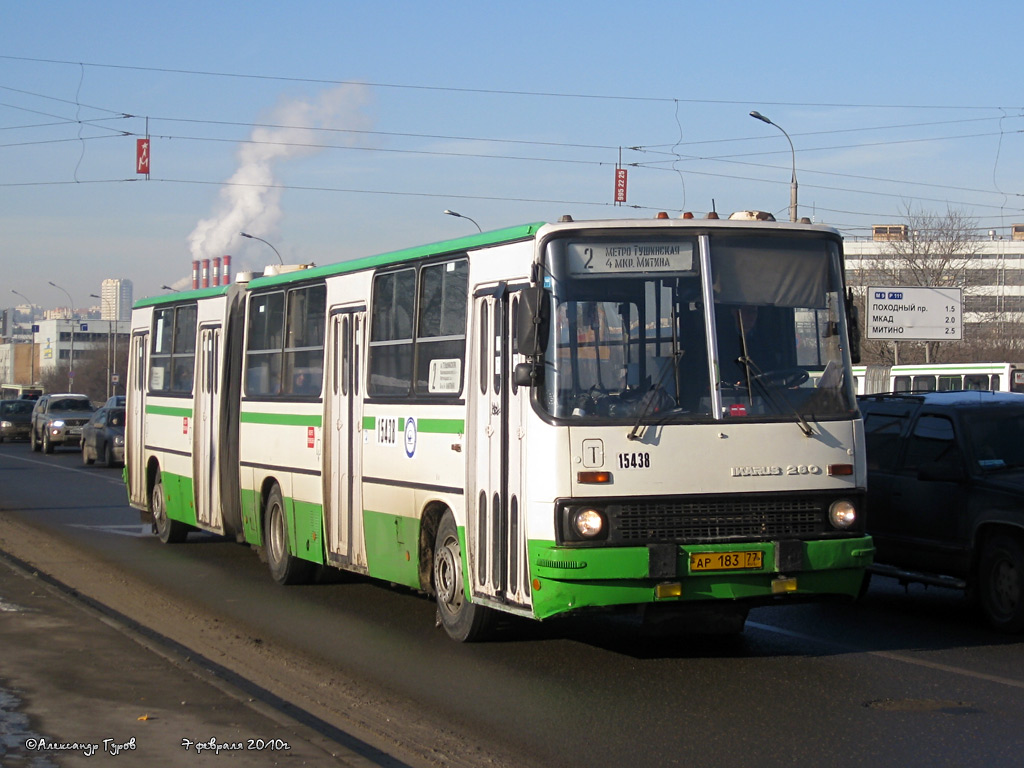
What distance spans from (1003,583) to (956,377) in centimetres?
2492

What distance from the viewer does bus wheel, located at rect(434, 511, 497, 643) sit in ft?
32.2

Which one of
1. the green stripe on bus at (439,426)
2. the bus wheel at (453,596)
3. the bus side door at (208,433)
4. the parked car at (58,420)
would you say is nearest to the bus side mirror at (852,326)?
the green stripe on bus at (439,426)

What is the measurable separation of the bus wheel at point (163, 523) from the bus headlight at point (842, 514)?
10.6 metres

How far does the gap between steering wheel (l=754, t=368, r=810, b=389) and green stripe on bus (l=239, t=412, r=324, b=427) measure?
5021 mm

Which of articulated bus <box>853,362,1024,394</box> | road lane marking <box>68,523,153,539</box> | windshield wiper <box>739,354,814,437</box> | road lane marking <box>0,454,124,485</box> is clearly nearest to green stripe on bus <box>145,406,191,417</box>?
road lane marking <box>68,523,153,539</box>

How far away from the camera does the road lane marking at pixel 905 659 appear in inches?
334

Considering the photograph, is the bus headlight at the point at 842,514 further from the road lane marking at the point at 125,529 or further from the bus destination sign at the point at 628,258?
the road lane marking at the point at 125,529

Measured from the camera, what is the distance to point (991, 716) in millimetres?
7449

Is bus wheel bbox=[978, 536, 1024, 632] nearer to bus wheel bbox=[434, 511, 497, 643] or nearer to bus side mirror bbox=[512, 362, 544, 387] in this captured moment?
bus wheel bbox=[434, 511, 497, 643]

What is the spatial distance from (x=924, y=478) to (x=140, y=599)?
698 centimetres

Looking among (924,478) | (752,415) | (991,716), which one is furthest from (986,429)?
(991,716)

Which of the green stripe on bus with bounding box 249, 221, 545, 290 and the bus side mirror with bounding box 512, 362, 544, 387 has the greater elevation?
the green stripe on bus with bounding box 249, 221, 545, 290

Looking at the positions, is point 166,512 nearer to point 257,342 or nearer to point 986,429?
point 257,342

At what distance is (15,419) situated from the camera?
52.8 meters
